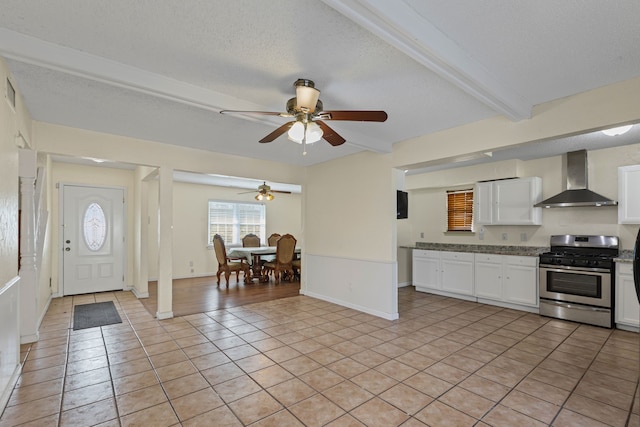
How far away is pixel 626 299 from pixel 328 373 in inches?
146

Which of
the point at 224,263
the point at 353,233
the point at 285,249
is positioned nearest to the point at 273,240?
the point at 285,249

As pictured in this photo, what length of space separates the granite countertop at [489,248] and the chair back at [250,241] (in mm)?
3851

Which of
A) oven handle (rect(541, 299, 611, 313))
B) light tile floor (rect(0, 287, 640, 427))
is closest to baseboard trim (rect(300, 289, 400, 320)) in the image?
light tile floor (rect(0, 287, 640, 427))

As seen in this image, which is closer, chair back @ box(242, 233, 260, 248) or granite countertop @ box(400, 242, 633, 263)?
granite countertop @ box(400, 242, 633, 263)

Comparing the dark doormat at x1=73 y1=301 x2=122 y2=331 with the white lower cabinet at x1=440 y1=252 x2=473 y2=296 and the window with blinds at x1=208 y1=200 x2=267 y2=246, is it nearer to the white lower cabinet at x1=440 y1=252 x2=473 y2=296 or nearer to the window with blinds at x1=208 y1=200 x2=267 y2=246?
the window with blinds at x1=208 y1=200 x2=267 y2=246

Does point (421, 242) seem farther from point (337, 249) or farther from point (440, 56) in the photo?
point (440, 56)

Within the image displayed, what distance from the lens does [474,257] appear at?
494cm

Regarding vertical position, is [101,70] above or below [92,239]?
above

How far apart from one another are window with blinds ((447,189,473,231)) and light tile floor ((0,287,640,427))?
2095 mm

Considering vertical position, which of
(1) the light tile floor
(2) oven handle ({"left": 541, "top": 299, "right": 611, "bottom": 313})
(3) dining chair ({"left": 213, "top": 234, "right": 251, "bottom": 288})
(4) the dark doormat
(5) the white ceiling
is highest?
(5) the white ceiling

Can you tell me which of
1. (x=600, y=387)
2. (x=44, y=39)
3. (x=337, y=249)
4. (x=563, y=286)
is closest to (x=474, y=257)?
(x=563, y=286)

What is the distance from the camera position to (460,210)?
584 centimetres

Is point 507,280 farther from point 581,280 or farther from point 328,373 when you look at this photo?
point 328,373

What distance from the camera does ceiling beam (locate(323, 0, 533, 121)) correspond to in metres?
1.47
